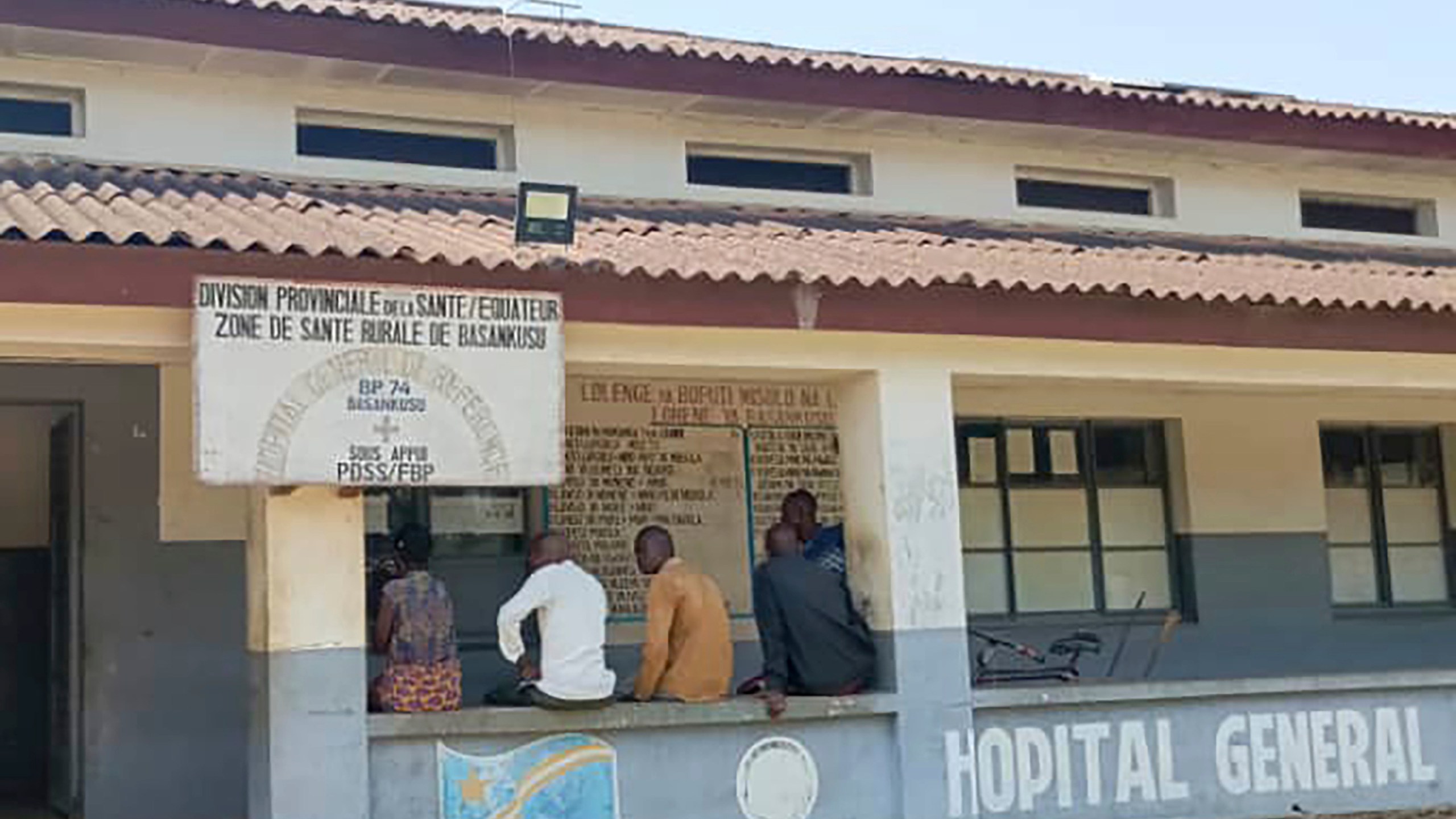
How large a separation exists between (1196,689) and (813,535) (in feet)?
7.14

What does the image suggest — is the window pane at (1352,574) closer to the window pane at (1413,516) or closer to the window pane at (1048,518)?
the window pane at (1413,516)

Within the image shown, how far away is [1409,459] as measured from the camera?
13.4m

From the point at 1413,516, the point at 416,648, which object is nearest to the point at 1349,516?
the point at 1413,516

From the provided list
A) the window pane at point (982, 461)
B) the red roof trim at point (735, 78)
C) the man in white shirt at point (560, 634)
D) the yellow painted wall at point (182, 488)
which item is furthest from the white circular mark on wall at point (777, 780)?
the red roof trim at point (735, 78)

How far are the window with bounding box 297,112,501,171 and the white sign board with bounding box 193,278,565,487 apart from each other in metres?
3.00

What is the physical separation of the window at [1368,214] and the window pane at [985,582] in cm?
358

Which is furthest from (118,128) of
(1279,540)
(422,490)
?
(1279,540)

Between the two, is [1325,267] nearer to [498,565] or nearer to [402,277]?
[498,565]

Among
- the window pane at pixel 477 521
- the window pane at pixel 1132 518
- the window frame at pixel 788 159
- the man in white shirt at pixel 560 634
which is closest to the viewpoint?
the man in white shirt at pixel 560 634

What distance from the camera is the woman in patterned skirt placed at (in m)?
7.92

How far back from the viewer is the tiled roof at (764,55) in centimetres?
1018

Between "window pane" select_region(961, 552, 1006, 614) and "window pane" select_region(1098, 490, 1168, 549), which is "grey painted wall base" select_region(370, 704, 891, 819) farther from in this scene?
"window pane" select_region(1098, 490, 1168, 549)

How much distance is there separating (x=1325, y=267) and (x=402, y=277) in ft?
20.7

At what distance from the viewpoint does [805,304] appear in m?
8.48
